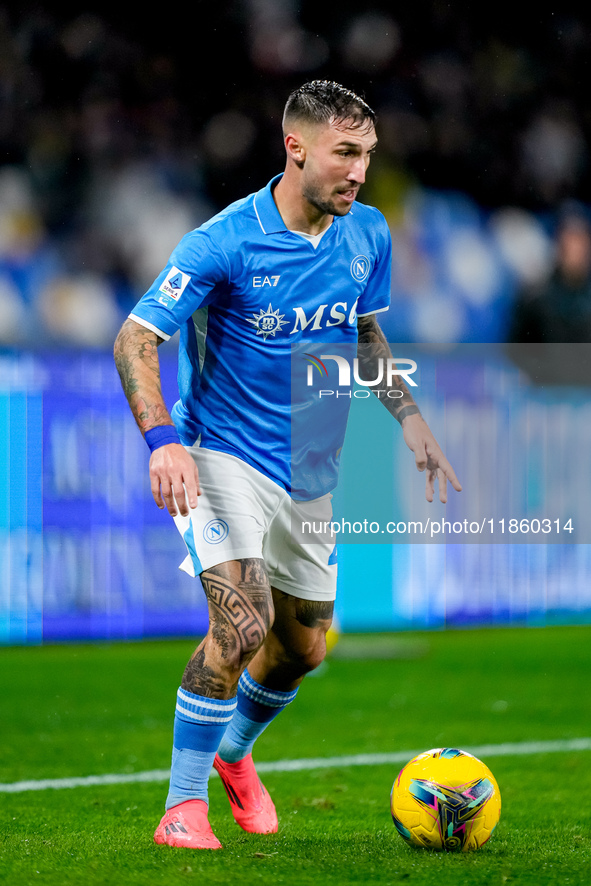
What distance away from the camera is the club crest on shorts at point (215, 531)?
10.6 ft

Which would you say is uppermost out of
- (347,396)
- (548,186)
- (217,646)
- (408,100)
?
(408,100)

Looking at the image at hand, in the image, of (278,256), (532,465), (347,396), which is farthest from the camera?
(532,465)

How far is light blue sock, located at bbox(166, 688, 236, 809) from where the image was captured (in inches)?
123

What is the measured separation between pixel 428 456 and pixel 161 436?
0.98 meters

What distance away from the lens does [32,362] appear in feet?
24.1

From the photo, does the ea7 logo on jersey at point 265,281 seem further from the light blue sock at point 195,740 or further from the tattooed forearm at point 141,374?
the light blue sock at point 195,740

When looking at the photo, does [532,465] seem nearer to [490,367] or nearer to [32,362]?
[490,367]

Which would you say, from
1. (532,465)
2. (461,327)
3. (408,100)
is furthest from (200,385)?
(408,100)

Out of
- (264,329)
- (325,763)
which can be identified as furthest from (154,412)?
(325,763)

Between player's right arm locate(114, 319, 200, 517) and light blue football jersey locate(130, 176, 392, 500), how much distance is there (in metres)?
0.11

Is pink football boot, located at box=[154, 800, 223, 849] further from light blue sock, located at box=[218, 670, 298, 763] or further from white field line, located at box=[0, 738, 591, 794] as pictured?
white field line, located at box=[0, 738, 591, 794]

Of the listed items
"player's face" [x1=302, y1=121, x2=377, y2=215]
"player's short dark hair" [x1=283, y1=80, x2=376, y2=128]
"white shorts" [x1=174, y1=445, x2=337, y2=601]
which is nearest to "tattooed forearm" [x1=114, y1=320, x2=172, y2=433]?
"white shorts" [x1=174, y1=445, x2=337, y2=601]

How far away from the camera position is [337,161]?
3.36m

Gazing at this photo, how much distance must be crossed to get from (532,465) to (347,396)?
15.3ft
